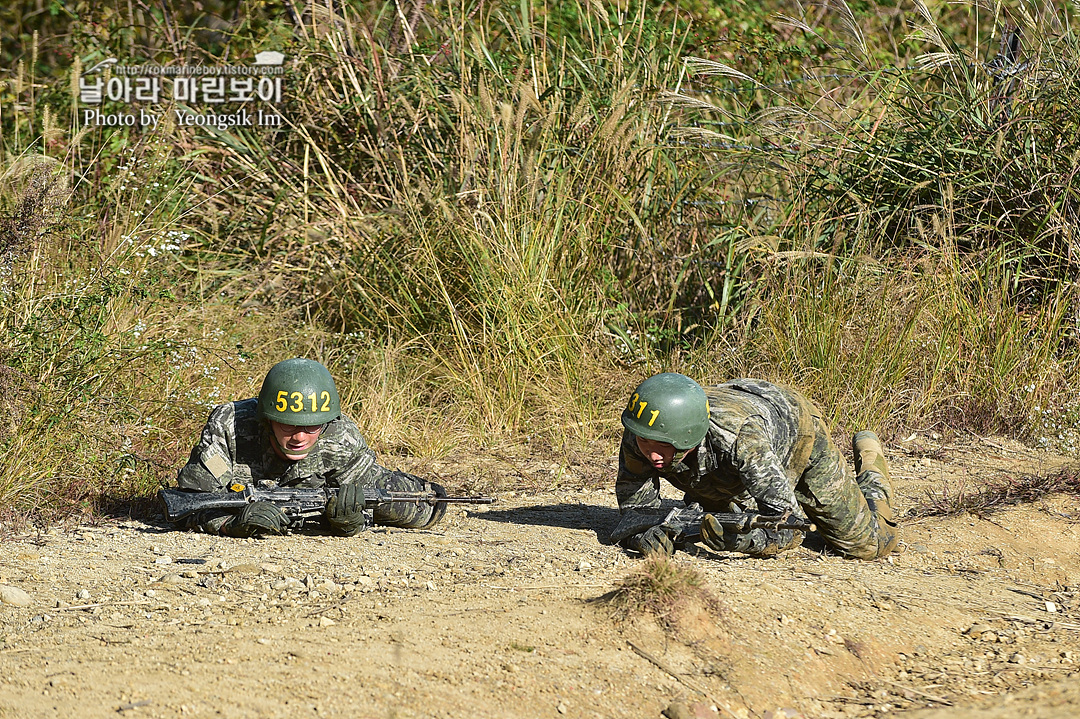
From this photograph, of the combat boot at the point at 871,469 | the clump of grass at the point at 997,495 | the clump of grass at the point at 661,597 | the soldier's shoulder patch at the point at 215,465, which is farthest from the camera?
the clump of grass at the point at 997,495

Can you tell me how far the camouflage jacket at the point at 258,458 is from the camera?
473cm

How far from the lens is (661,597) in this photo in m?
3.78

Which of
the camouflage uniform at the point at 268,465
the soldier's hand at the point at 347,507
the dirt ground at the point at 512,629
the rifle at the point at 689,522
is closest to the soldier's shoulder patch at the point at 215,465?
the camouflage uniform at the point at 268,465

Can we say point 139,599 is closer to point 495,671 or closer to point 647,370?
point 495,671

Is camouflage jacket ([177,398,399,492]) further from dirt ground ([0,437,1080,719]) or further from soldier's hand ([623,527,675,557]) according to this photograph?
soldier's hand ([623,527,675,557])

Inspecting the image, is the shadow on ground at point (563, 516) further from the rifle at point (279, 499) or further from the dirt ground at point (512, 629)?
the rifle at point (279, 499)

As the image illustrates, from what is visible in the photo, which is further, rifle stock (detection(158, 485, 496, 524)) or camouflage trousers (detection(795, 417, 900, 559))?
camouflage trousers (detection(795, 417, 900, 559))

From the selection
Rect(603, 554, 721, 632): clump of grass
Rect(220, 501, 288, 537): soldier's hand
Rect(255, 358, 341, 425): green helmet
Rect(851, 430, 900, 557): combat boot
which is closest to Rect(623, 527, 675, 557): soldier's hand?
Rect(603, 554, 721, 632): clump of grass

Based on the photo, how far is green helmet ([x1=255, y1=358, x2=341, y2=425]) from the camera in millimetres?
4609

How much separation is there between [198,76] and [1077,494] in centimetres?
643

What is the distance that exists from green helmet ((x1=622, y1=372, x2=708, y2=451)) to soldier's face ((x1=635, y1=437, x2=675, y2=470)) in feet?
0.14

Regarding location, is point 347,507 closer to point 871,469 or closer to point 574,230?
point 871,469

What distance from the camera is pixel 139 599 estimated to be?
407 centimetres

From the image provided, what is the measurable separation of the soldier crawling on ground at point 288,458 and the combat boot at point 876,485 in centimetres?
197
